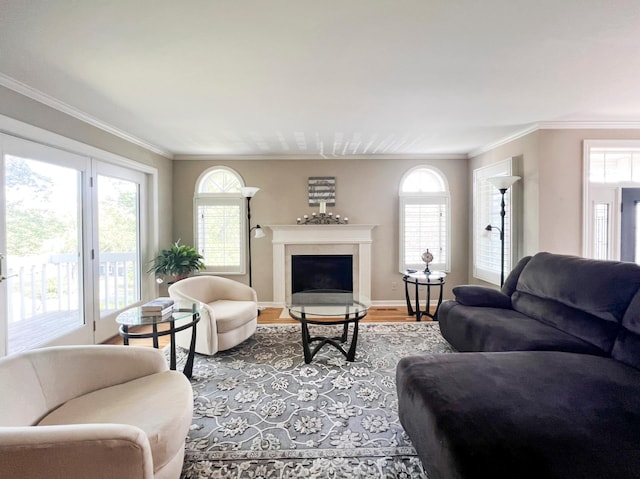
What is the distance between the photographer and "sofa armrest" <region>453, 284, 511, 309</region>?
3059 mm

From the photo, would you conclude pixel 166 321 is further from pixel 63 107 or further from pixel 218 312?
pixel 63 107

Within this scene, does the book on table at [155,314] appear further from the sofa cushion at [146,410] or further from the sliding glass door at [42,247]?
the sliding glass door at [42,247]

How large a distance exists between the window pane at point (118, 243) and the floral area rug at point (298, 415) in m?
1.48

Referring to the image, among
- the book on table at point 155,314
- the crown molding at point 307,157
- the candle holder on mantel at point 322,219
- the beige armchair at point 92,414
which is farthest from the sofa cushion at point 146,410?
the crown molding at point 307,157

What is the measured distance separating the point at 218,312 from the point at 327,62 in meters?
2.57

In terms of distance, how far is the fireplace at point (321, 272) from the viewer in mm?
4992

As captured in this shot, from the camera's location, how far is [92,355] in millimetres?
1662

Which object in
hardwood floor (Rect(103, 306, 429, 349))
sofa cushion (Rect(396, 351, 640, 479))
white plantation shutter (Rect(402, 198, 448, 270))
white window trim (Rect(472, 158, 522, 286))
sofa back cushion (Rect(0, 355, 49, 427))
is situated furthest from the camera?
white plantation shutter (Rect(402, 198, 448, 270))

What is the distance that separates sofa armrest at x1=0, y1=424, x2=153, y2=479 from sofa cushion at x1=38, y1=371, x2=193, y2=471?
7.7 inches

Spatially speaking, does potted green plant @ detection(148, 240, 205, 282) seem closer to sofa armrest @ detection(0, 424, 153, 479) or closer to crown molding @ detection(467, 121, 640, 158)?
sofa armrest @ detection(0, 424, 153, 479)

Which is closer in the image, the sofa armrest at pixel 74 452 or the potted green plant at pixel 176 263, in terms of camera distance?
the sofa armrest at pixel 74 452

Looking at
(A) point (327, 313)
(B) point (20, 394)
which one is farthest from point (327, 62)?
(B) point (20, 394)

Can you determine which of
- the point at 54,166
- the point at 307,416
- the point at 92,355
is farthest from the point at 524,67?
the point at 54,166

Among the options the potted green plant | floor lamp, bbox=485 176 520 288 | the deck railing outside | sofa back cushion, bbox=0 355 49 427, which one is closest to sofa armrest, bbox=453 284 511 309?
floor lamp, bbox=485 176 520 288
